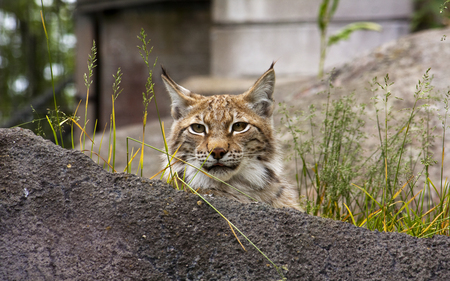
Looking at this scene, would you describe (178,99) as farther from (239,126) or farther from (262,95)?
(262,95)

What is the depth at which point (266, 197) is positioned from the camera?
10.9 feet

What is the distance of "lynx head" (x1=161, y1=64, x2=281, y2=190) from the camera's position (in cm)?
308

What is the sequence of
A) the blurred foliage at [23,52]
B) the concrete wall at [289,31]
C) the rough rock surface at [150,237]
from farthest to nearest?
the blurred foliage at [23,52] < the concrete wall at [289,31] < the rough rock surface at [150,237]

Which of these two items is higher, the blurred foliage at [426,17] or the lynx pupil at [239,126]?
the blurred foliage at [426,17]

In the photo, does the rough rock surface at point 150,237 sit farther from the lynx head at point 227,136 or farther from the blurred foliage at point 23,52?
the blurred foliage at point 23,52

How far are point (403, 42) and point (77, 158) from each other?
235 inches

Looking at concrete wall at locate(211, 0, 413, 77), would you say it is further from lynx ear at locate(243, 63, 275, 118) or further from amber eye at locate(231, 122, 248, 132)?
amber eye at locate(231, 122, 248, 132)

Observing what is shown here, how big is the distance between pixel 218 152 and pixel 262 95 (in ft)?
2.77

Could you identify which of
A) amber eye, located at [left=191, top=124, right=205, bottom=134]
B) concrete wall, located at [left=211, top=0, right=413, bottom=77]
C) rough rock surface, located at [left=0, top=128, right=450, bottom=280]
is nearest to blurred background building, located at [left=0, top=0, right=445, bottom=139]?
concrete wall, located at [left=211, top=0, right=413, bottom=77]

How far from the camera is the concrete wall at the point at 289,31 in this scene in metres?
9.14

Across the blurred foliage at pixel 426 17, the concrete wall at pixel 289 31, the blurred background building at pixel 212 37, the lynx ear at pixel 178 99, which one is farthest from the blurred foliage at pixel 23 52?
the lynx ear at pixel 178 99

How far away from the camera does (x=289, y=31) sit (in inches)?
369

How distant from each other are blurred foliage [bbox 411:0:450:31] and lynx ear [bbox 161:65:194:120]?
667 cm

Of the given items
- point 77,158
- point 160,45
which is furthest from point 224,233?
point 160,45
